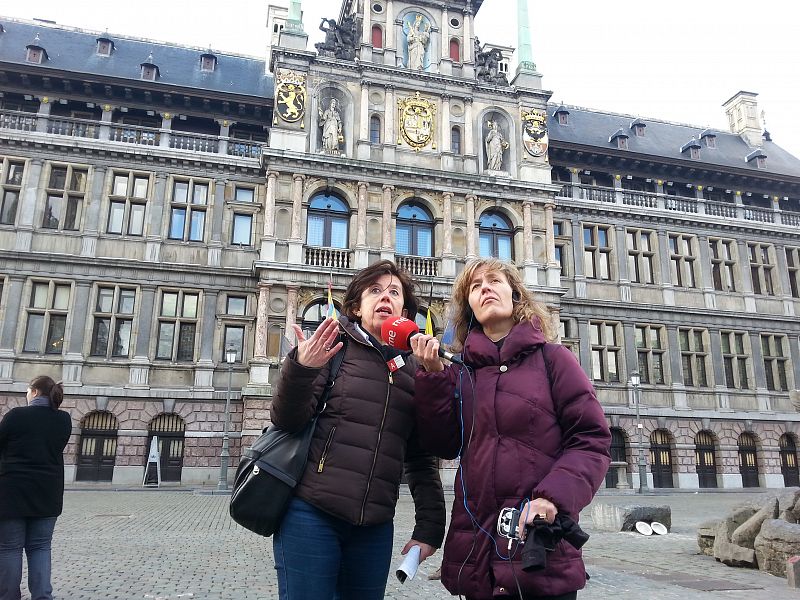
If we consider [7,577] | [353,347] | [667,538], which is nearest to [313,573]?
[353,347]

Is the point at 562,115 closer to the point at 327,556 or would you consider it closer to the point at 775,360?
the point at 775,360

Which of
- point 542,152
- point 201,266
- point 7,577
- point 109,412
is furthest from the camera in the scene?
point 542,152

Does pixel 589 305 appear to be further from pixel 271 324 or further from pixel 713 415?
pixel 271 324

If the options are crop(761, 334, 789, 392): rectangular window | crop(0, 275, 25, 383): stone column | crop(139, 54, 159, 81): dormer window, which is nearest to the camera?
crop(0, 275, 25, 383): stone column

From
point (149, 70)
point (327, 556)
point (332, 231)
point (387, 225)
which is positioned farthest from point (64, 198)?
point (327, 556)

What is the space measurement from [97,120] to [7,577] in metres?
24.3

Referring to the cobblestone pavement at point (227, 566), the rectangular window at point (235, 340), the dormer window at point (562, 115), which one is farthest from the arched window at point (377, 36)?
the cobblestone pavement at point (227, 566)

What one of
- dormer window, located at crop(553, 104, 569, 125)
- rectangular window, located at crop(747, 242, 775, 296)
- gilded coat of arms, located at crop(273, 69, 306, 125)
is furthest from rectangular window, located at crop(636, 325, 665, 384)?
gilded coat of arms, located at crop(273, 69, 306, 125)

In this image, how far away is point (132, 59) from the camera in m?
29.2

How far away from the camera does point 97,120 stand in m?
25.7

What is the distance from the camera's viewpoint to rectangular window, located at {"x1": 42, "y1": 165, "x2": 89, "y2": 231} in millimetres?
24469

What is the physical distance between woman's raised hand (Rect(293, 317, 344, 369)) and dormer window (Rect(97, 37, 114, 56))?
1229 inches

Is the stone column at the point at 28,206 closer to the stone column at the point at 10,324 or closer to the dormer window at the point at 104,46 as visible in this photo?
the stone column at the point at 10,324

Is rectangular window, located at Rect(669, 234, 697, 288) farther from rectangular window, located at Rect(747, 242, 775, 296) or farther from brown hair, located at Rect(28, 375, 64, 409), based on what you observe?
brown hair, located at Rect(28, 375, 64, 409)
